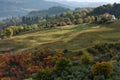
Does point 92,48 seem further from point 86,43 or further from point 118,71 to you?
point 118,71

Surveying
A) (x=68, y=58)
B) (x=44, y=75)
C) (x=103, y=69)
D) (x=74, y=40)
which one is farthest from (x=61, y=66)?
(x=74, y=40)

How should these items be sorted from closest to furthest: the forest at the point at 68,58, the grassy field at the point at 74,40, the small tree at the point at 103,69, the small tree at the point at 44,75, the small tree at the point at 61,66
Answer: the small tree at the point at 103,69, the forest at the point at 68,58, the small tree at the point at 44,75, the small tree at the point at 61,66, the grassy field at the point at 74,40

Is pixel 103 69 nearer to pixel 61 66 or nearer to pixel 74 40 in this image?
pixel 61 66

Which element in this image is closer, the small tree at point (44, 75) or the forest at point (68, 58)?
the forest at point (68, 58)

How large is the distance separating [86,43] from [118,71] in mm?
45631

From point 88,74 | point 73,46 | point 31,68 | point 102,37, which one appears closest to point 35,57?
point 31,68

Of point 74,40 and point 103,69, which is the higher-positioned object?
point 103,69

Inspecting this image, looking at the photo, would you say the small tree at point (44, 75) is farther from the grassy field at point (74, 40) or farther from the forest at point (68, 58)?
the grassy field at point (74, 40)

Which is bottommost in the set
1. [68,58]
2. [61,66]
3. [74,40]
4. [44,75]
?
[74,40]

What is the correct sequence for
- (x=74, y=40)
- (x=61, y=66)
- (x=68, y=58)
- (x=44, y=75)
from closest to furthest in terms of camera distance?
1. (x=44, y=75)
2. (x=61, y=66)
3. (x=68, y=58)
4. (x=74, y=40)

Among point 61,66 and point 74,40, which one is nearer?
point 61,66

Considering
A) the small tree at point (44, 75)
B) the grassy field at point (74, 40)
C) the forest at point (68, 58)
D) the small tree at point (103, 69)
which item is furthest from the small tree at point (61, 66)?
the grassy field at point (74, 40)

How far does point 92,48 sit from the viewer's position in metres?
82.0

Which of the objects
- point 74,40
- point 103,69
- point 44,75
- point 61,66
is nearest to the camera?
point 103,69
